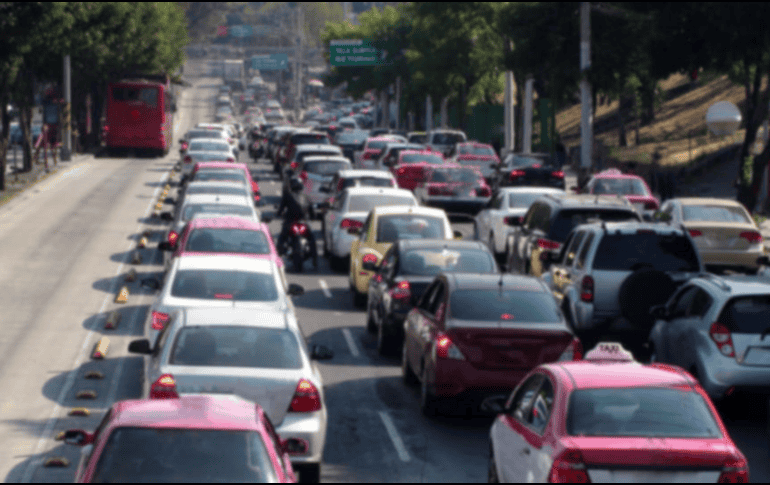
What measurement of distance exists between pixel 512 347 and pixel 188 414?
6072 mm

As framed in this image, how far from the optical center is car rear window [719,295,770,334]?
13.7 m

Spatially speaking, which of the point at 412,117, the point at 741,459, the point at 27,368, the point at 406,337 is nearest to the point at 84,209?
the point at 27,368

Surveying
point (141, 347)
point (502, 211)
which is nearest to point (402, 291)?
point (141, 347)

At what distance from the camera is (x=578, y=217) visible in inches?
808

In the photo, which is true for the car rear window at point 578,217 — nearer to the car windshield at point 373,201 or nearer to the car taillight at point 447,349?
the car windshield at point 373,201

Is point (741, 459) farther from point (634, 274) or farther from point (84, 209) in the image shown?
point (84, 209)

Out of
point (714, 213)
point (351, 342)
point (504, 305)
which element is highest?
point (714, 213)

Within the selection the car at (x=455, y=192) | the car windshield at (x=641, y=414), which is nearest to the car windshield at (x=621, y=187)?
the car at (x=455, y=192)

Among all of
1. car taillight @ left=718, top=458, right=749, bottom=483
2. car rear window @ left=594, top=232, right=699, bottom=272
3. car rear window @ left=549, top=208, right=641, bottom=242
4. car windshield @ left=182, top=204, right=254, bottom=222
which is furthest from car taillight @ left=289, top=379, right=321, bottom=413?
car windshield @ left=182, top=204, right=254, bottom=222

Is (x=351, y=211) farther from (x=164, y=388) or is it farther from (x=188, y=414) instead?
(x=188, y=414)

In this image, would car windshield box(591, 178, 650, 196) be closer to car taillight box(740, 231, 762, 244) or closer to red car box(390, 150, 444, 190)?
red car box(390, 150, 444, 190)

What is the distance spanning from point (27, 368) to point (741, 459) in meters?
10.9

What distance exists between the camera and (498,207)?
1104 inches

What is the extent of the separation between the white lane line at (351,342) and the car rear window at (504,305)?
4284 mm
